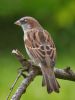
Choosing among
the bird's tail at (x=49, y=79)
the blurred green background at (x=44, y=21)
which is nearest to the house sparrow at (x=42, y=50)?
the bird's tail at (x=49, y=79)

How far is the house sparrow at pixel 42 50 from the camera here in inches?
141

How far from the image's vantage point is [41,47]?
3961mm

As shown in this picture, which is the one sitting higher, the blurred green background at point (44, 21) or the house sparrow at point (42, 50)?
the house sparrow at point (42, 50)

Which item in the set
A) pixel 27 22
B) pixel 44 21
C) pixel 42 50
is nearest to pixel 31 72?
pixel 42 50

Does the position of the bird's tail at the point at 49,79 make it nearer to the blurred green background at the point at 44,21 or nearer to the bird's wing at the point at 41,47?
the bird's wing at the point at 41,47

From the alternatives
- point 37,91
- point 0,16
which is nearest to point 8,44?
point 0,16

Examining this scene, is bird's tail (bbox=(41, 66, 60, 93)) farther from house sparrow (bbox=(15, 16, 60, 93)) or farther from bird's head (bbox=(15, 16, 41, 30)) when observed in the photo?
bird's head (bbox=(15, 16, 41, 30))

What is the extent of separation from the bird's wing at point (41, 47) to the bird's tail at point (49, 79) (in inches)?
3.3

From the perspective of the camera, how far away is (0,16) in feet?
26.5

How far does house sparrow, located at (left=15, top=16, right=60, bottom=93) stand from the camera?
359 centimetres

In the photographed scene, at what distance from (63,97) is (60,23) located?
199cm

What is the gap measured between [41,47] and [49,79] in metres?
0.39

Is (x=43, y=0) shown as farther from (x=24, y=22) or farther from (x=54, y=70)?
(x=54, y=70)

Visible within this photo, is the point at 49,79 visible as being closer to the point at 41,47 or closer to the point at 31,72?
the point at 31,72
